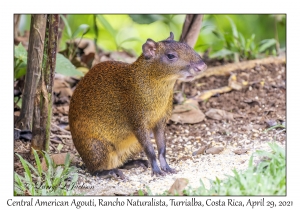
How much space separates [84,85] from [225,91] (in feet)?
9.00

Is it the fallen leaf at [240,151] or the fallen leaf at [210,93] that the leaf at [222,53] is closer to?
the fallen leaf at [210,93]

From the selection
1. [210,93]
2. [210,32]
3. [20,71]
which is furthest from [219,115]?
[210,32]

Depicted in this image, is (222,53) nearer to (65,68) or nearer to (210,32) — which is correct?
(210,32)

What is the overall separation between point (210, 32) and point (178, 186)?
553 centimetres

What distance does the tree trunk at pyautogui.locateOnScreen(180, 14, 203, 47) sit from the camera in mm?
8430

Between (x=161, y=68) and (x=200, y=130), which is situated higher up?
(x=161, y=68)

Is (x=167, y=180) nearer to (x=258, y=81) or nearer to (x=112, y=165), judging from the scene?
(x=112, y=165)

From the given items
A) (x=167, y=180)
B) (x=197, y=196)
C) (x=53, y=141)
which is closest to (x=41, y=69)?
(x=53, y=141)

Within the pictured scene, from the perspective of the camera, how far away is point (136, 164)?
23.4 ft

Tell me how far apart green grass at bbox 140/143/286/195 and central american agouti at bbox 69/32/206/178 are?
0.99 metres

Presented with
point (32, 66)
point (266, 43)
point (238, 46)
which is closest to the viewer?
point (32, 66)

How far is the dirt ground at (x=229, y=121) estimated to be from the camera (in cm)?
727

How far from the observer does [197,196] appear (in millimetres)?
5551

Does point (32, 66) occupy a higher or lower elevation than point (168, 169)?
higher
